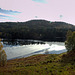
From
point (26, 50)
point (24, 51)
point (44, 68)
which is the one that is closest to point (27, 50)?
point (26, 50)

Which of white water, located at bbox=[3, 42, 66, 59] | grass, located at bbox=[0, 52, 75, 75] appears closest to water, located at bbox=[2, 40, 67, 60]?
white water, located at bbox=[3, 42, 66, 59]

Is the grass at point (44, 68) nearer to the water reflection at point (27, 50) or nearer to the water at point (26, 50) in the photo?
the water at point (26, 50)

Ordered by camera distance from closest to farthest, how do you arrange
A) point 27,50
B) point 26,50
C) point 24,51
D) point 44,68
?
1. point 44,68
2. point 24,51
3. point 26,50
4. point 27,50

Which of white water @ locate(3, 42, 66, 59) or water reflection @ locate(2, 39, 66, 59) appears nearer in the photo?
white water @ locate(3, 42, 66, 59)

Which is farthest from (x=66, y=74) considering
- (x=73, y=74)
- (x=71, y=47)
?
(x=71, y=47)

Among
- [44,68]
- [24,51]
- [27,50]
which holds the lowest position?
[24,51]

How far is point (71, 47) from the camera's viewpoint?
58156 millimetres

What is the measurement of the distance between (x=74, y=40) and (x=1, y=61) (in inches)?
1476

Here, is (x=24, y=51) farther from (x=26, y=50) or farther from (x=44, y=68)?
(x=44, y=68)

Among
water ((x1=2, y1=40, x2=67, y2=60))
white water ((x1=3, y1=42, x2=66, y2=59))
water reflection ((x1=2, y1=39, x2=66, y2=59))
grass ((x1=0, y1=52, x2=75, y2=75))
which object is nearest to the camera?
grass ((x1=0, y1=52, x2=75, y2=75))

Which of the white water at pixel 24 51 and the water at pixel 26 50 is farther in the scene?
the water at pixel 26 50

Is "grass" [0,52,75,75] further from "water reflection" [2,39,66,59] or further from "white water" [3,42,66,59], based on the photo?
"water reflection" [2,39,66,59]

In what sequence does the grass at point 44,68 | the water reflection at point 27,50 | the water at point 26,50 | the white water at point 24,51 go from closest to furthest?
the grass at point 44,68 < the white water at point 24,51 < the water at point 26,50 < the water reflection at point 27,50

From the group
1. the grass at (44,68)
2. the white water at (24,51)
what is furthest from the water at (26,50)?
the grass at (44,68)
